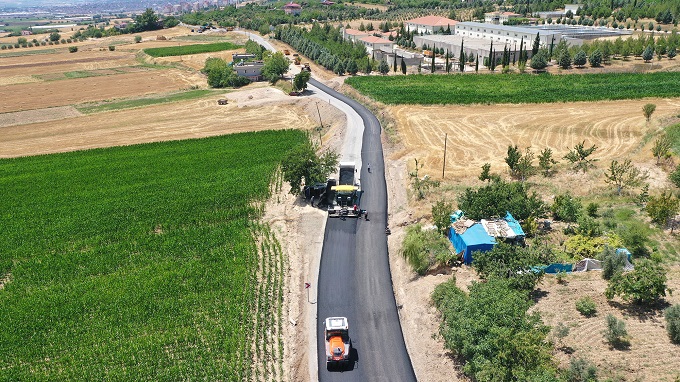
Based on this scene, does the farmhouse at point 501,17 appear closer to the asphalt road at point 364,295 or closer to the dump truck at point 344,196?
the dump truck at point 344,196

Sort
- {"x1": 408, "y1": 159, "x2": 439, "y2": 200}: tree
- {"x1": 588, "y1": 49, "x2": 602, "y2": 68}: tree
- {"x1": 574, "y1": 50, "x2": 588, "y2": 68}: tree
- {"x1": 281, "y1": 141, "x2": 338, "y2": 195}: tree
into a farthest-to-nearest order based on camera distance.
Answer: {"x1": 574, "y1": 50, "x2": 588, "y2": 68}: tree, {"x1": 588, "y1": 49, "x2": 602, "y2": 68}: tree, {"x1": 281, "y1": 141, "x2": 338, "y2": 195}: tree, {"x1": 408, "y1": 159, "x2": 439, "y2": 200}: tree

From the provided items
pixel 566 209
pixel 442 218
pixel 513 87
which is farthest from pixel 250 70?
pixel 566 209

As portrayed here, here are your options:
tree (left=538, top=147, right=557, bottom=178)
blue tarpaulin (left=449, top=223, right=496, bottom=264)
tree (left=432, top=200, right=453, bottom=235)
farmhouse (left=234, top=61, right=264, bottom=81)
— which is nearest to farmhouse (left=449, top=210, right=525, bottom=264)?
blue tarpaulin (left=449, top=223, right=496, bottom=264)

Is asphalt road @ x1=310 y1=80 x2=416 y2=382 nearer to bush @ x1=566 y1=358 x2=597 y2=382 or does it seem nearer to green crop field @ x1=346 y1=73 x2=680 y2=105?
bush @ x1=566 y1=358 x2=597 y2=382

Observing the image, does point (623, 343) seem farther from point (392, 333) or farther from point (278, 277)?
point (278, 277)

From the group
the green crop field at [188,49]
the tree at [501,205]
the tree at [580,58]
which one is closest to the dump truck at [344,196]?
the tree at [501,205]

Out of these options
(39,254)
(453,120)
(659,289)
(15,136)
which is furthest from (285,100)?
(659,289)
